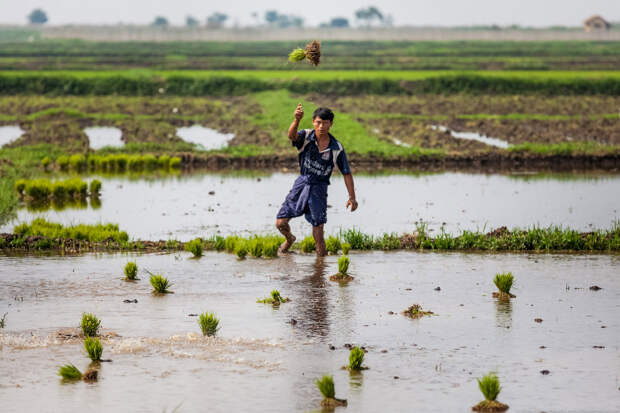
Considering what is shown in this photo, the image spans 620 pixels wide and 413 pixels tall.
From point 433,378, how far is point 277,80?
44.5 m

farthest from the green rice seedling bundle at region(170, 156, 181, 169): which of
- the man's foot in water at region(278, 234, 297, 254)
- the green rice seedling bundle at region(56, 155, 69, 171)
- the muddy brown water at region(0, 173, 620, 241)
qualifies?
the man's foot in water at region(278, 234, 297, 254)

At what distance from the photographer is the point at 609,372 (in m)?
7.25

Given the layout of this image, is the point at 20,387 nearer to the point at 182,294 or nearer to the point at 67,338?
the point at 67,338

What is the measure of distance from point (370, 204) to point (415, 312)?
10.4 m

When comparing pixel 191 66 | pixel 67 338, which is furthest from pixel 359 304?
pixel 191 66

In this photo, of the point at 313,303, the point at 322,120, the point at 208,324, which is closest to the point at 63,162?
the point at 322,120

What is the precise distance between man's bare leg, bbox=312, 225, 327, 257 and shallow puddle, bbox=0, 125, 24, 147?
898 inches

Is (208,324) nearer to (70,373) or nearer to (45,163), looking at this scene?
(70,373)

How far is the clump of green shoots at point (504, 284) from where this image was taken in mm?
9758

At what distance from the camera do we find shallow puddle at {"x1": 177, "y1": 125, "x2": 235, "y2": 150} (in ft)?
106

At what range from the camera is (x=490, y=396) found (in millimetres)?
6355

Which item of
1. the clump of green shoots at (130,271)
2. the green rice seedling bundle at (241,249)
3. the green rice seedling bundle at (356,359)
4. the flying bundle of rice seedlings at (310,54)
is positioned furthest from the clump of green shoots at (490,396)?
the green rice seedling bundle at (241,249)

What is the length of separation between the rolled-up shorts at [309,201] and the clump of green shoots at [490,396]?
5402 mm

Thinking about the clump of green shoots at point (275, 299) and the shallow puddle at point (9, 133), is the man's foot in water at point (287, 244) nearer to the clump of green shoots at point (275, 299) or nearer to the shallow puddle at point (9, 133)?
the clump of green shoots at point (275, 299)
